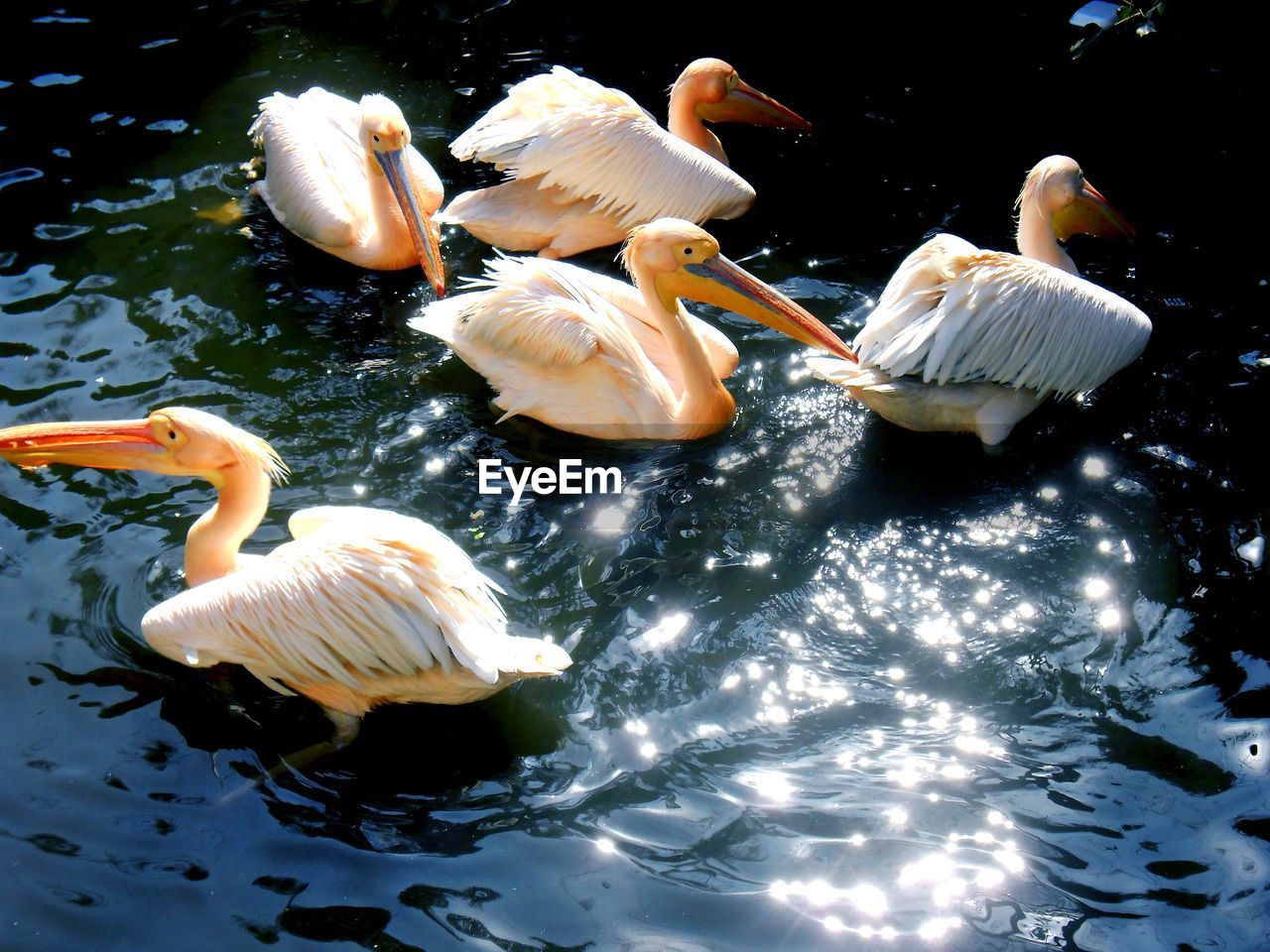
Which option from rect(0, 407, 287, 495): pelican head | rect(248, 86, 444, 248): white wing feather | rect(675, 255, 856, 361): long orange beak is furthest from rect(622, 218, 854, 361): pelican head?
rect(0, 407, 287, 495): pelican head

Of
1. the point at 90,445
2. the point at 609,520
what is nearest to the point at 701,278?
the point at 609,520

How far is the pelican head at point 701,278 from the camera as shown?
4379mm

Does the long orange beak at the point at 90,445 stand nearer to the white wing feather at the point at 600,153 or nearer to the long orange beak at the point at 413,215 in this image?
the long orange beak at the point at 413,215

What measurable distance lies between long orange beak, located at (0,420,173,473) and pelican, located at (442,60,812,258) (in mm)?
2154

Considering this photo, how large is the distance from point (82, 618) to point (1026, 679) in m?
2.95

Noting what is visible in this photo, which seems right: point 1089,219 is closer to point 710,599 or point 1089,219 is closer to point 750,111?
point 750,111

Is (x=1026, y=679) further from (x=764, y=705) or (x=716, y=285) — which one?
(x=716, y=285)

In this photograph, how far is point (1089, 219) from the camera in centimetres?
511

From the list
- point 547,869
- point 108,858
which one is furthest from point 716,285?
point 108,858

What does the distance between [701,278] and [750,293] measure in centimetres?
19

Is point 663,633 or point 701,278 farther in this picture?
point 701,278

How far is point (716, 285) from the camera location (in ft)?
14.6

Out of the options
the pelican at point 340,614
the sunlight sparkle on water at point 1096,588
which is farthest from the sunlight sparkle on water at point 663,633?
the sunlight sparkle on water at point 1096,588

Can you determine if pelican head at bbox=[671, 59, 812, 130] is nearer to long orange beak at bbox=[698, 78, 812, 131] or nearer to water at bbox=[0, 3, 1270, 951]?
long orange beak at bbox=[698, 78, 812, 131]
